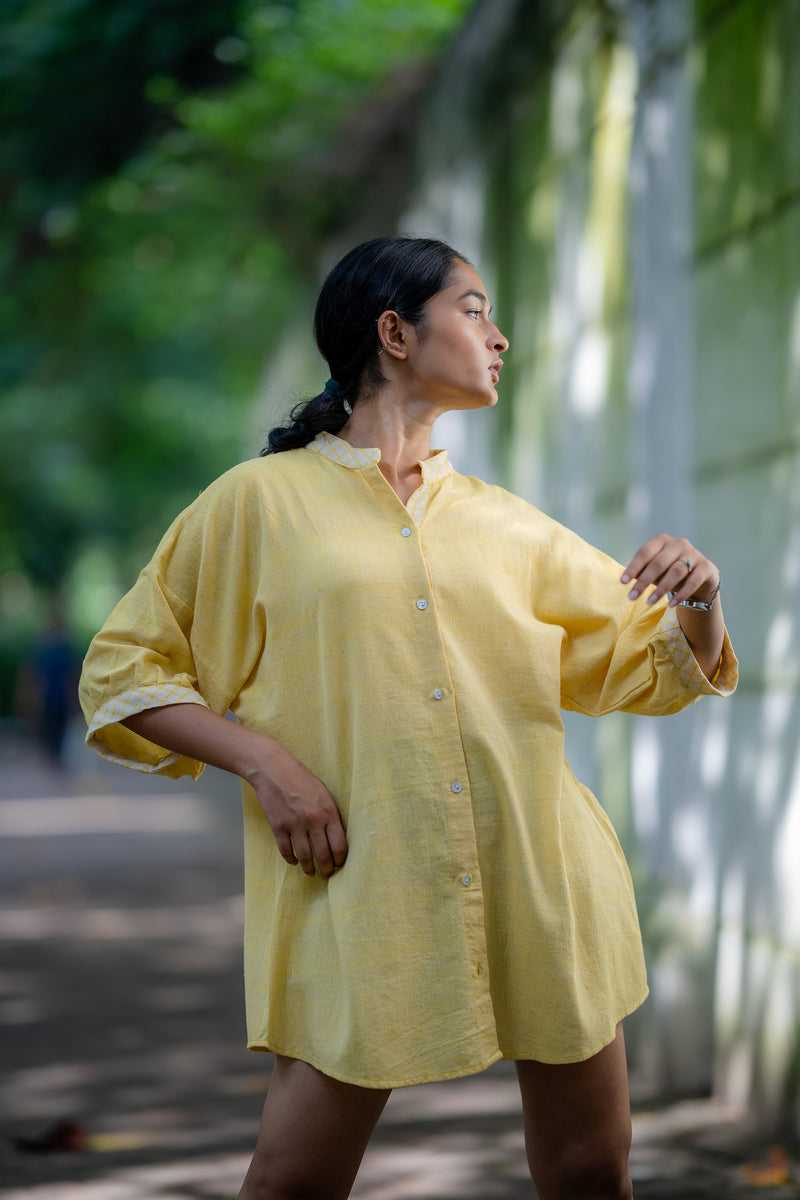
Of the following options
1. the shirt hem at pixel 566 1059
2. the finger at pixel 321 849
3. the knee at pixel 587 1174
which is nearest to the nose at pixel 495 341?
the finger at pixel 321 849

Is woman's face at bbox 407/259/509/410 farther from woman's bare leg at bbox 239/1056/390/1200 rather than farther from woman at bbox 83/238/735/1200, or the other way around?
woman's bare leg at bbox 239/1056/390/1200

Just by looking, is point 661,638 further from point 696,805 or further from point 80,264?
point 80,264

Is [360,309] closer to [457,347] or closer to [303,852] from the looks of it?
[457,347]

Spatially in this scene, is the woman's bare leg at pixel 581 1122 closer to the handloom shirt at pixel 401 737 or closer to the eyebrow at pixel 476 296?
the handloom shirt at pixel 401 737

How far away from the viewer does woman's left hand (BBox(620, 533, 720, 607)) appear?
237cm

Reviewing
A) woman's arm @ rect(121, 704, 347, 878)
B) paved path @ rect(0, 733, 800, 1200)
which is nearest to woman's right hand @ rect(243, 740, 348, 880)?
woman's arm @ rect(121, 704, 347, 878)

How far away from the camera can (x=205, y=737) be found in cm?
238

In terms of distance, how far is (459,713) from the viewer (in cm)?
243

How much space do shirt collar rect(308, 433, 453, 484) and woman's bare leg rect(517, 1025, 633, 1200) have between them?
1019mm

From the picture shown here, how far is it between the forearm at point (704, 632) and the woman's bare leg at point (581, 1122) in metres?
0.66

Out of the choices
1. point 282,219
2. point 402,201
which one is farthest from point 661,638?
point 282,219

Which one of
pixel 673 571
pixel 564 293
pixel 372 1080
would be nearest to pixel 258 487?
pixel 673 571

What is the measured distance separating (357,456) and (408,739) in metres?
0.52

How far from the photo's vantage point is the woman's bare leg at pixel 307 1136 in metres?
2.31
